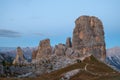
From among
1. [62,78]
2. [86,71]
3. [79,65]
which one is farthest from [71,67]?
[62,78]

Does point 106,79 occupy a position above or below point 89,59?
below

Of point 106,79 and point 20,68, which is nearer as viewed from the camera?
point 106,79

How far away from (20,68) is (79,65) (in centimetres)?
4585

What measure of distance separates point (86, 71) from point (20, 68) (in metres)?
63.9

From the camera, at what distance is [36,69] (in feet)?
626

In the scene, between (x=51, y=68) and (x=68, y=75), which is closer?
(x=68, y=75)

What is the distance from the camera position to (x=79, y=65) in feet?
507

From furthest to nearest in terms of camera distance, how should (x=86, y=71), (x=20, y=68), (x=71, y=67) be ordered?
(x=20, y=68), (x=71, y=67), (x=86, y=71)

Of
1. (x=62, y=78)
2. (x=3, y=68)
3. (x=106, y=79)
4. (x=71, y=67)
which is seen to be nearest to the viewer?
(x=106, y=79)

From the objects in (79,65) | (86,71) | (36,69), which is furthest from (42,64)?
(86,71)

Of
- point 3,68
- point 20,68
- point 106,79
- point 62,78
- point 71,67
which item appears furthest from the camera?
point 20,68

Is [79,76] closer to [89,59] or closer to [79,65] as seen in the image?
[79,65]

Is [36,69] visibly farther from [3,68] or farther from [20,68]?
[3,68]

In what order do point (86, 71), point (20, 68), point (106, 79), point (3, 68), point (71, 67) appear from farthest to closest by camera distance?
1. point (20, 68)
2. point (3, 68)
3. point (71, 67)
4. point (86, 71)
5. point (106, 79)
